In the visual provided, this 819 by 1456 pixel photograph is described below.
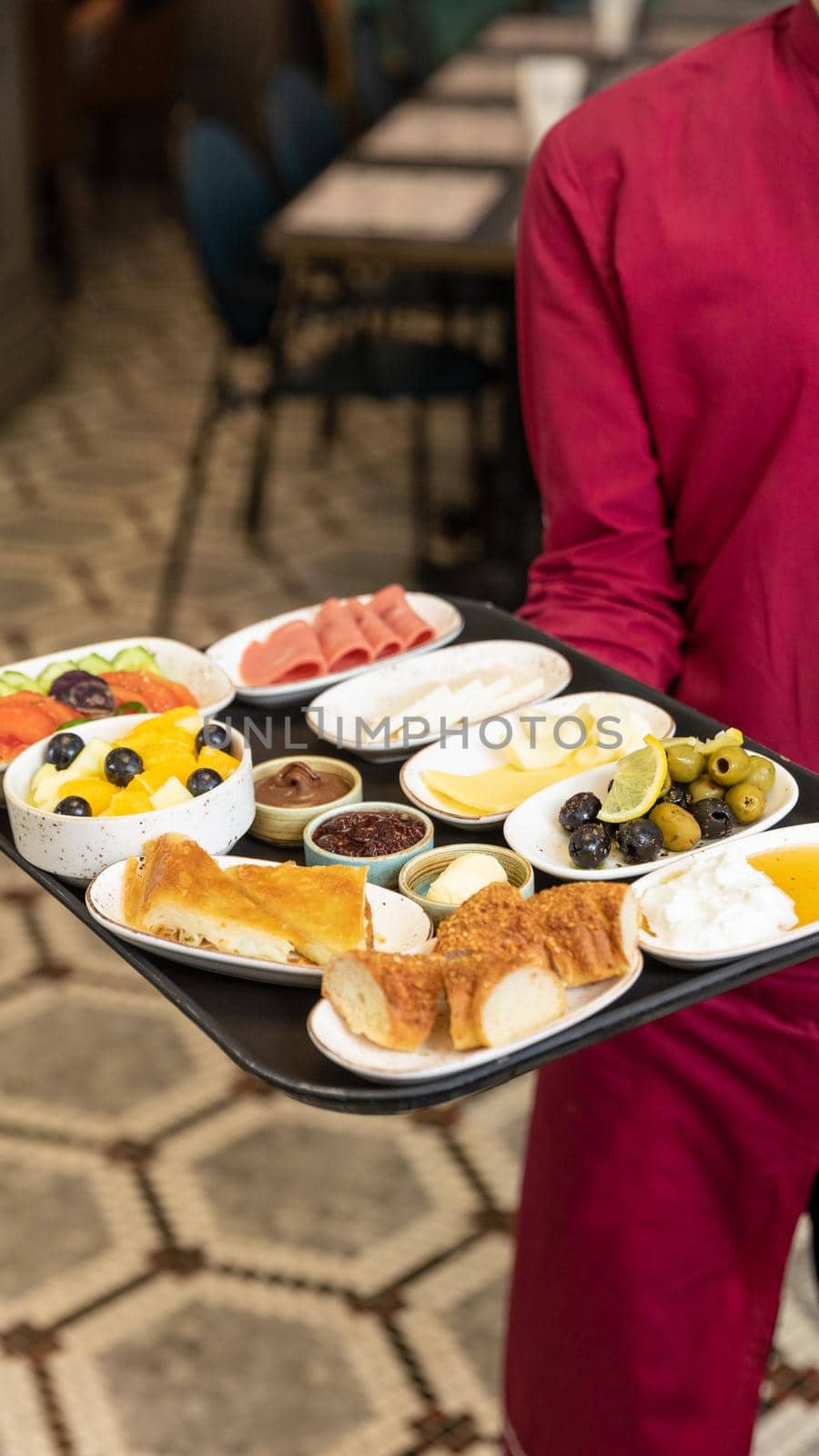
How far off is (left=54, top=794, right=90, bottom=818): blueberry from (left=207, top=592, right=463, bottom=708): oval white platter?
252 mm

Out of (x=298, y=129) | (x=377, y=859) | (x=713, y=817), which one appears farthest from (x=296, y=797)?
(x=298, y=129)

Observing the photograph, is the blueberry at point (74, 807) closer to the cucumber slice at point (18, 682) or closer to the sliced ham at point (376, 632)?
the cucumber slice at point (18, 682)

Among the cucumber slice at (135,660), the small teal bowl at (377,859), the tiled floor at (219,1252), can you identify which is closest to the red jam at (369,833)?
the small teal bowl at (377,859)

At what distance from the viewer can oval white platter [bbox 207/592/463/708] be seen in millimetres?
1393

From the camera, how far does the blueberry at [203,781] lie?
3.89 feet

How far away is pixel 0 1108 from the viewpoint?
2395mm

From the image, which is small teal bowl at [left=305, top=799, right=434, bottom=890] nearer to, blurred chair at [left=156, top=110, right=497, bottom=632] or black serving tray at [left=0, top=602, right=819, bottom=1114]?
black serving tray at [left=0, top=602, right=819, bottom=1114]

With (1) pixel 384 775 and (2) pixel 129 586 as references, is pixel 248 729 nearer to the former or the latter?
(1) pixel 384 775

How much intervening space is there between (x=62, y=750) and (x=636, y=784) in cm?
44

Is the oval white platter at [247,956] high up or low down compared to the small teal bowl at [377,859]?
up

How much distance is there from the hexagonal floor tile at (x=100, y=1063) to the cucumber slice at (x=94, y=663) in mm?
1109

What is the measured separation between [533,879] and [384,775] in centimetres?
22

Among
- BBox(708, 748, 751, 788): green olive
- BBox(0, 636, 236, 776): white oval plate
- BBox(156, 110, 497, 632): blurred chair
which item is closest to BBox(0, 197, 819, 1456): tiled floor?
BBox(0, 636, 236, 776): white oval plate

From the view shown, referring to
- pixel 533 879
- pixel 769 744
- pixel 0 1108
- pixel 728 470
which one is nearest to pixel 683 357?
pixel 728 470
